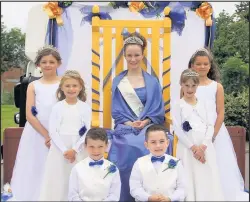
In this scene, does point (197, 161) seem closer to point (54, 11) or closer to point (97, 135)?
point (97, 135)

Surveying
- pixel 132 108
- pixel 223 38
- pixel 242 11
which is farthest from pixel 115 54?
pixel 242 11

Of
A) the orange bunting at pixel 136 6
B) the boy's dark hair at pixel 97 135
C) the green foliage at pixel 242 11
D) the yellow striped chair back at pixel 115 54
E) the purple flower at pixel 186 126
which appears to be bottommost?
the boy's dark hair at pixel 97 135

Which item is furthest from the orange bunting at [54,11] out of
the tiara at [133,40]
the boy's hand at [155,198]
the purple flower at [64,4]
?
the boy's hand at [155,198]

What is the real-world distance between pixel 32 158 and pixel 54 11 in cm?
157

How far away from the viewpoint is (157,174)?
3.35 meters

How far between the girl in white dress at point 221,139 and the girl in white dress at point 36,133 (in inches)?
45.7

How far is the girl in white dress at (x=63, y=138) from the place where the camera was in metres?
3.68

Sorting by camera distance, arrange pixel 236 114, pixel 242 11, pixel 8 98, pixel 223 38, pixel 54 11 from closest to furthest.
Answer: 1. pixel 54 11
2. pixel 236 114
3. pixel 8 98
4. pixel 223 38
5. pixel 242 11

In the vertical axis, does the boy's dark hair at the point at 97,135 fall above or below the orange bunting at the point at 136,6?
below

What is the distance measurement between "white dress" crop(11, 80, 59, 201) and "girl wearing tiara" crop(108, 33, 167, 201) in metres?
0.54

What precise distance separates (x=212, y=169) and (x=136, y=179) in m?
0.71

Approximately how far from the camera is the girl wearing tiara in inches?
149

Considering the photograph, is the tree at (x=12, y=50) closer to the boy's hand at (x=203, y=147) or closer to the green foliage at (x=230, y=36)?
the green foliage at (x=230, y=36)

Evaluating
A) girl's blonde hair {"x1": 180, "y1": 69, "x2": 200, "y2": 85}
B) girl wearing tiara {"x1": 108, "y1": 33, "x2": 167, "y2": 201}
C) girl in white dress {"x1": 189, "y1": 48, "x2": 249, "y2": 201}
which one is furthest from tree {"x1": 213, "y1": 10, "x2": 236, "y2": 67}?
girl's blonde hair {"x1": 180, "y1": 69, "x2": 200, "y2": 85}
